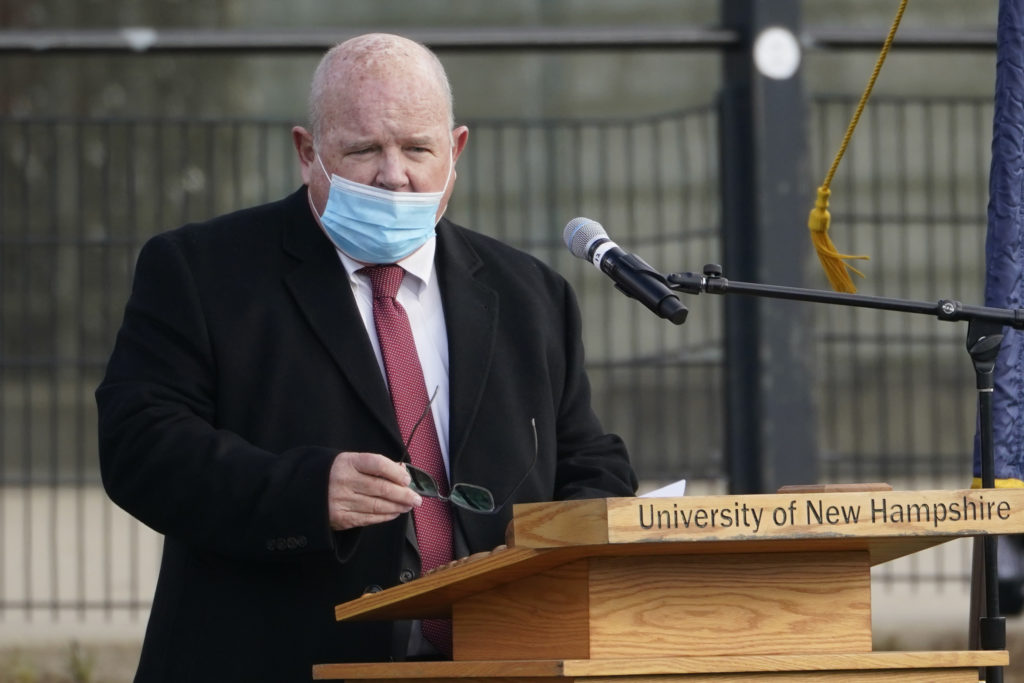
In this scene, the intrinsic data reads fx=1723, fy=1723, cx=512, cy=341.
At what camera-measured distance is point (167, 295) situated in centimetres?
296

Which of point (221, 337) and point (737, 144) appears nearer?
point (221, 337)

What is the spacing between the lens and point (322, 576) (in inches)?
113

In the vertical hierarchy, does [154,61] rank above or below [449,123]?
above

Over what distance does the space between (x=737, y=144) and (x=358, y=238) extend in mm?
2531

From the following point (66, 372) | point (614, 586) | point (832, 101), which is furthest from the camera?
point (66, 372)

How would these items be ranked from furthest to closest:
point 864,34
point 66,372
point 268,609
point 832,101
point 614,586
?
point 66,372
point 832,101
point 864,34
point 268,609
point 614,586

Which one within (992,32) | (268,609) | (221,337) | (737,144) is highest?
(992,32)

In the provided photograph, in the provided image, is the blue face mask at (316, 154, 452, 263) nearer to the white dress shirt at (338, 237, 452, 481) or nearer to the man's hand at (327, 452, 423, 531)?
the white dress shirt at (338, 237, 452, 481)

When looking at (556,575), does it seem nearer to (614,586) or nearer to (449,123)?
(614,586)

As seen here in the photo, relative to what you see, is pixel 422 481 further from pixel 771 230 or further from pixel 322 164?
pixel 771 230

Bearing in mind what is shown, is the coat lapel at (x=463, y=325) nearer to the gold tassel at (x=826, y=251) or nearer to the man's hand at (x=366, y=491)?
the man's hand at (x=366, y=491)

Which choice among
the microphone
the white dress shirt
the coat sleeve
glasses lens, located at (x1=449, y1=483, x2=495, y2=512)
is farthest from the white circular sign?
glasses lens, located at (x1=449, y1=483, x2=495, y2=512)

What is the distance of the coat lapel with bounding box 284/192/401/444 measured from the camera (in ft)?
9.55

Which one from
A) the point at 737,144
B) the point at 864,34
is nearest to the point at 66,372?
the point at 737,144
